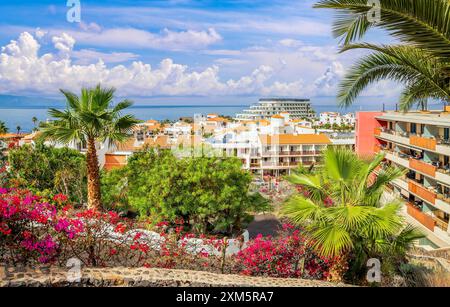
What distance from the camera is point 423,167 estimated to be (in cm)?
2067

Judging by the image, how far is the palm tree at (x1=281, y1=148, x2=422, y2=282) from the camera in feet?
22.8

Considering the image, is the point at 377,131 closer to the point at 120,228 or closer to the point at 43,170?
the point at 43,170

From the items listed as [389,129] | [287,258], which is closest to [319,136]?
[389,129]

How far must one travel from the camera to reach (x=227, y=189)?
43.9 ft

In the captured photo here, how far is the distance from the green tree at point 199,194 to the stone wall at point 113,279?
656 centimetres

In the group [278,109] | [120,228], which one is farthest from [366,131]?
[278,109]

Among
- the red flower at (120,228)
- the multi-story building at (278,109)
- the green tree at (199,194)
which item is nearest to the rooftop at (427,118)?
the green tree at (199,194)

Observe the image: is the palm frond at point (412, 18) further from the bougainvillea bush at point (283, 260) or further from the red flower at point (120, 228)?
the red flower at point (120, 228)

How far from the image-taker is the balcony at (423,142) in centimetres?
2027

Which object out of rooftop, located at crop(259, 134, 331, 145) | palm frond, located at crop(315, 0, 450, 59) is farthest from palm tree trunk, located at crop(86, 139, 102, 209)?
rooftop, located at crop(259, 134, 331, 145)

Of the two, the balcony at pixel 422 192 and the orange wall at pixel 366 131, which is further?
the orange wall at pixel 366 131

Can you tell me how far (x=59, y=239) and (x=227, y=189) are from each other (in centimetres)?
653

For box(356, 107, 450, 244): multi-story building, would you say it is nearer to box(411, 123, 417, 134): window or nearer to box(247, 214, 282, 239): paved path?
box(411, 123, 417, 134): window
